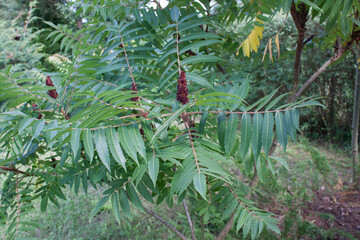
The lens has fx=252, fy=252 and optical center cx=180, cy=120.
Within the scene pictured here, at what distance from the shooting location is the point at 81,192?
3.67 metres

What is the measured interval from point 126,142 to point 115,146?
0.03 metres

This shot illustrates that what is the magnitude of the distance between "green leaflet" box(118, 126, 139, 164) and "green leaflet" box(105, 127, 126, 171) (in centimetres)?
1

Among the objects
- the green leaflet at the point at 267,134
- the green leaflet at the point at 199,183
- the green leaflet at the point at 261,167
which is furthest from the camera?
the green leaflet at the point at 261,167

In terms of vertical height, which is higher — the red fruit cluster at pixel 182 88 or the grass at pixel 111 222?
the red fruit cluster at pixel 182 88

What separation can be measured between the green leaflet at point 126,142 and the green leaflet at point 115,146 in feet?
0.05

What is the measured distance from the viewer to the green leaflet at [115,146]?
0.74 meters

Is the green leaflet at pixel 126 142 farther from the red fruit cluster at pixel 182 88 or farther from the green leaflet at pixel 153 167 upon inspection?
the red fruit cluster at pixel 182 88

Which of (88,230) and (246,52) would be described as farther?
(88,230)

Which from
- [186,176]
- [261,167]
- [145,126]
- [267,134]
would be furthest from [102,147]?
[261,167]

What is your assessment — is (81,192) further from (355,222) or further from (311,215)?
(355,222)

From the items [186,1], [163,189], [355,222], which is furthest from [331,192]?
[186,1]

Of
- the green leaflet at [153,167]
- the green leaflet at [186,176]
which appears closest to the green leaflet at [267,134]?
the green leaflet at [186,176]

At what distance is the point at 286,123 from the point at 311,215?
101 inches

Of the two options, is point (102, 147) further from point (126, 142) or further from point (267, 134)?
→ point (267, 134)
